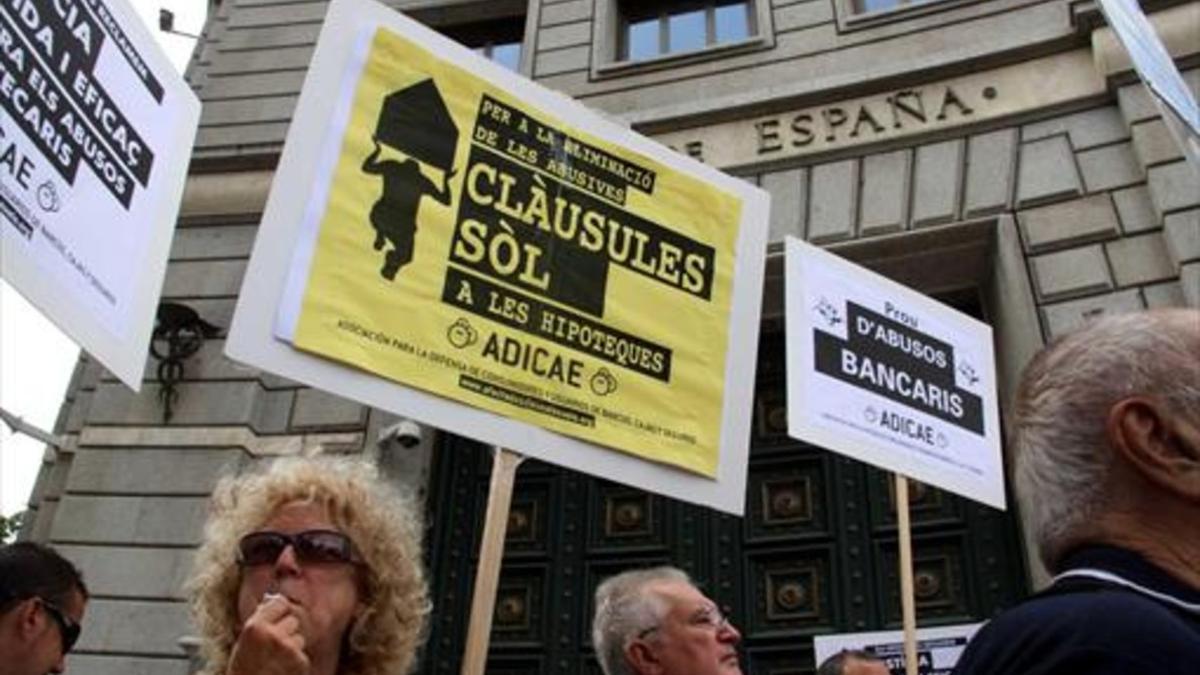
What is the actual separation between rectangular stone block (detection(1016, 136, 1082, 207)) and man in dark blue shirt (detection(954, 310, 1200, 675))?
6.60 metres

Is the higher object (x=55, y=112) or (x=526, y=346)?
(x=55, y=112)

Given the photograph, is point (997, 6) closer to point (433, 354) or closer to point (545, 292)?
point (545, 292)

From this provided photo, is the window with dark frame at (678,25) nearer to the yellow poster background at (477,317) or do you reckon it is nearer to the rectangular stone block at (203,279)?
the rectangular stone block at (203,279)

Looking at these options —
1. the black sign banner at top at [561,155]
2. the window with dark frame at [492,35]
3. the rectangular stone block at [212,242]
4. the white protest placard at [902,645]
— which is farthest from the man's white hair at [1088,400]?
the window with dark frame at [492,35]

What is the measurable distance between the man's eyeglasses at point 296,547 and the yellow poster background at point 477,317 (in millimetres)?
950

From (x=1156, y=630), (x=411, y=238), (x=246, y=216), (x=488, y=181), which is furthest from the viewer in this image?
(x=246, y=216)

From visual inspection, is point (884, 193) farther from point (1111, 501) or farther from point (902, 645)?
point (1111, 501)

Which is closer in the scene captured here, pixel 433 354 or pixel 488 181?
pixel 433 354

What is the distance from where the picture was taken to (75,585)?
3.30 meters

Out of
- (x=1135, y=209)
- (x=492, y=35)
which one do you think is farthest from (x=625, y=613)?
(x=492, y=35)

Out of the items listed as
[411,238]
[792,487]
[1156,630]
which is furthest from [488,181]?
[792,487]

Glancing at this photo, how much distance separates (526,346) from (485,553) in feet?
2.69

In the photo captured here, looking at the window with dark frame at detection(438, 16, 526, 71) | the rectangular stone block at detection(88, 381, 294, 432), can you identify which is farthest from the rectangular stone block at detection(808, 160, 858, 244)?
the rectangular stone block at detection(88, 381, 294, 432)

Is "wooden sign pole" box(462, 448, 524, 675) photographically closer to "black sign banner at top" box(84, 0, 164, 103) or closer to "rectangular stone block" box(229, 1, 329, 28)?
"black sign banner at top" box(84, 0, 164, 103)
